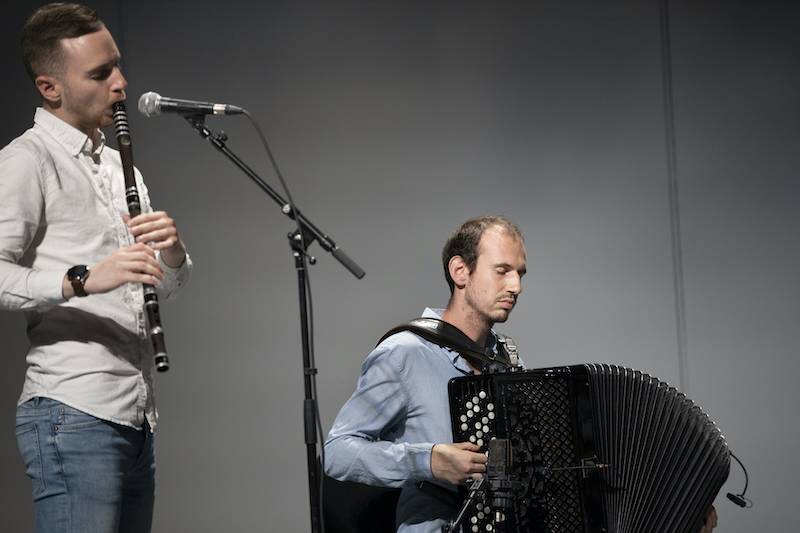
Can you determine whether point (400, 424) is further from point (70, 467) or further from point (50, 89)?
point (50, 89)

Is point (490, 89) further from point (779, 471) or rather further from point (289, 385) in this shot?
point (779, 471)

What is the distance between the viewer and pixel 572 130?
3508mm

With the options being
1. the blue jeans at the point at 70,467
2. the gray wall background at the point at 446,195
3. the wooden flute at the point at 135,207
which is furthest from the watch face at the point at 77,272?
the gray wall background at the point at 446,195

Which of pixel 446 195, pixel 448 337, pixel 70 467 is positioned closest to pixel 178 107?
pixel 70 467

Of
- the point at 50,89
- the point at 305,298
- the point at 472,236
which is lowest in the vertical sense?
the point at 305,298

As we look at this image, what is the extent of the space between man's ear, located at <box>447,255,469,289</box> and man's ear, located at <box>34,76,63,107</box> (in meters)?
1.18

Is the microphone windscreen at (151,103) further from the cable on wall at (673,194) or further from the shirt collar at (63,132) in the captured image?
the cable on wall at (673,194)

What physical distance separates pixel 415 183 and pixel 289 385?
117 centimetres

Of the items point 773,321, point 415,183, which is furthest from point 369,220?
point 773,321

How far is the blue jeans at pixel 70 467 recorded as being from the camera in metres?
1.30

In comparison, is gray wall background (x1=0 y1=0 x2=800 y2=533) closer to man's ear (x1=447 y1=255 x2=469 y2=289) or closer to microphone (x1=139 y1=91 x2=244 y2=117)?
man's ear (x1=447 y1=255 x2=469 y2=289)

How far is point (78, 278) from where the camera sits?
127 centimetres

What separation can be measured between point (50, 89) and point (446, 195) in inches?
87.0

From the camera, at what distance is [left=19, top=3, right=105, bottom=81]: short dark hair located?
4.65ft
